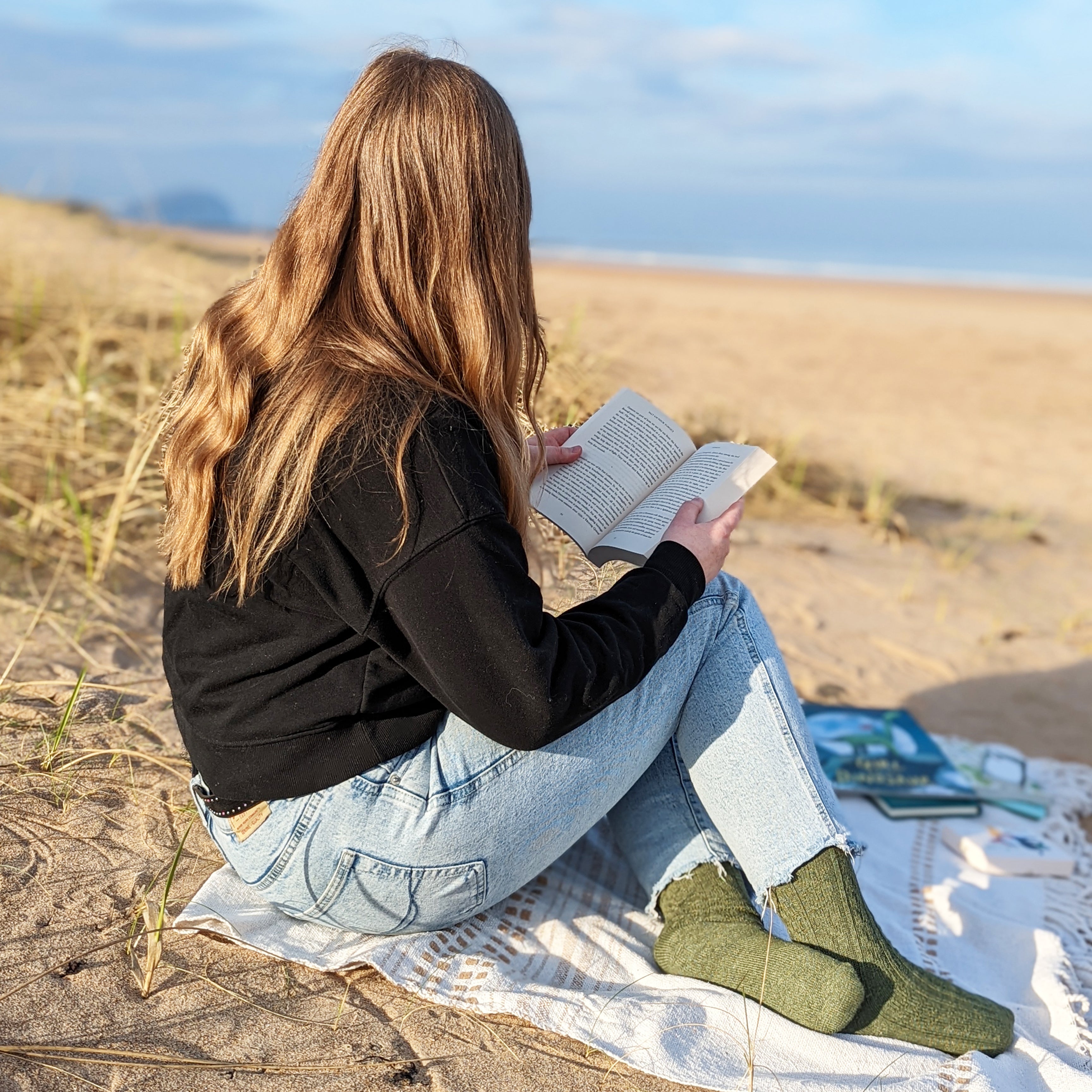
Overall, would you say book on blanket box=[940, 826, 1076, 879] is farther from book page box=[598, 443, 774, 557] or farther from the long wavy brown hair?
the long wavy brown hair

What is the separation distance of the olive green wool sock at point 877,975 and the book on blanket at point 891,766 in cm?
81

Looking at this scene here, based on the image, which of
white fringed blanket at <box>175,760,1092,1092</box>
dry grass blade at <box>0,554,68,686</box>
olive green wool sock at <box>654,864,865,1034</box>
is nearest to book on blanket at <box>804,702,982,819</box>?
white fringed blanket at <box>175,760,1092,1092</box>

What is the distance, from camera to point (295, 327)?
1.50 metres

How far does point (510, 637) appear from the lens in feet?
4.54

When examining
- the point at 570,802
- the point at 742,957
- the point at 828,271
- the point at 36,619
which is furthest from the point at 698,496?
the point at 828,271

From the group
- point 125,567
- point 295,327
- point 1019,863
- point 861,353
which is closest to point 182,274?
point 125,567

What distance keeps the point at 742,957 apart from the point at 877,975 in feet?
0.71

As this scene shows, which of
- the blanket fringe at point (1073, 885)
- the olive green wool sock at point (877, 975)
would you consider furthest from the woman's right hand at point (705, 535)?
the blanket fringe at point (1073, 885)

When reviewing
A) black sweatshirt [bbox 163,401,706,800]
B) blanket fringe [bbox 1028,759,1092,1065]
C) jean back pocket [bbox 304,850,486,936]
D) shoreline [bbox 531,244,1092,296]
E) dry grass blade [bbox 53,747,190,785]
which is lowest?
blanket fringe [bbox 1028,759,1092,1065]

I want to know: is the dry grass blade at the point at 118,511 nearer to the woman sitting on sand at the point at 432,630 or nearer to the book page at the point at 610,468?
the woman sitting on sand at the point at 432,630

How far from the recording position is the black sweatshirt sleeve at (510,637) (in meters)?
1.36

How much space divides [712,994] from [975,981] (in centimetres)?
61

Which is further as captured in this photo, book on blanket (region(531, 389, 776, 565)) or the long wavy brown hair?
book on blanket (region(531, 389, 776, 565))

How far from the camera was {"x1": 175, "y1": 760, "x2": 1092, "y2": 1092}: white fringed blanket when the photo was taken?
1688mm
